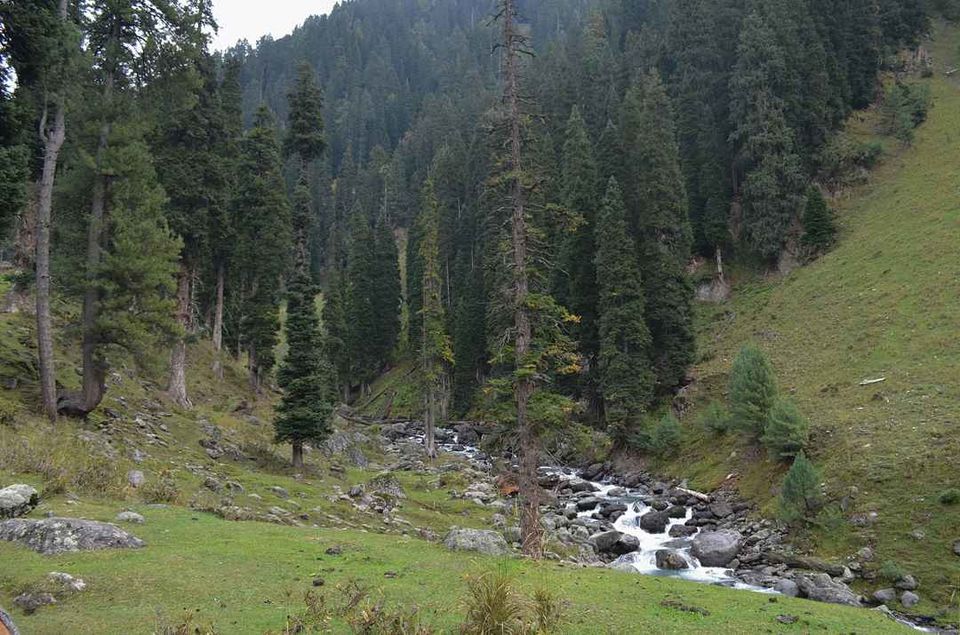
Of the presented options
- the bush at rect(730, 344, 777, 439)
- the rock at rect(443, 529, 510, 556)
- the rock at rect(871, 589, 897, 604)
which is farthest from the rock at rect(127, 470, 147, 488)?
the bush at rect(730, 344, 777, 439)

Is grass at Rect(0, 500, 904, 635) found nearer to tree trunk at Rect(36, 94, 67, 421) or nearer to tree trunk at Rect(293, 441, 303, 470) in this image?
tree trunk at Rect(36, 94, 67, 421)

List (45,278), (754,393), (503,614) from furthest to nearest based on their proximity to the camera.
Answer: (754,393) → (45,278) → (503,614)

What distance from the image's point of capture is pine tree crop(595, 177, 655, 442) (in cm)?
4178

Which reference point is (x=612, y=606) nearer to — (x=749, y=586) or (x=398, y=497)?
(x=749, y=586)

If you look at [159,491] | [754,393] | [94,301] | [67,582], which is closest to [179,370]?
[94,301]

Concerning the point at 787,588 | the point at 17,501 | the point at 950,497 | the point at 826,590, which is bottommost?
the point at 787,588

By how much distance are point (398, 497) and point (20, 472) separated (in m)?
14.7

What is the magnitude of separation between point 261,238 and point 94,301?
21958 mm

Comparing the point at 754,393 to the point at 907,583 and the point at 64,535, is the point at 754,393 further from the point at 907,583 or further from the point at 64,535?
the point at 64,535

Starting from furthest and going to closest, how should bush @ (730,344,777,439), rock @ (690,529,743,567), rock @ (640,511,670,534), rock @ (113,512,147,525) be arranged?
bush @ (730,344,777,439) → rock @ (640,511,670,534) → rock @ (690,529,743,567) → rock @ (113,512,147,525)

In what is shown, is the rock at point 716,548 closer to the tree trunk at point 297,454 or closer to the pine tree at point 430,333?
the tree trunk at point 297,454

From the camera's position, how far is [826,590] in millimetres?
18203

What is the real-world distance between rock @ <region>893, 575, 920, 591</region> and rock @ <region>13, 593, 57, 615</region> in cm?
2193

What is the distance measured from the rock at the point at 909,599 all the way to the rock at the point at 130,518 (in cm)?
2080
